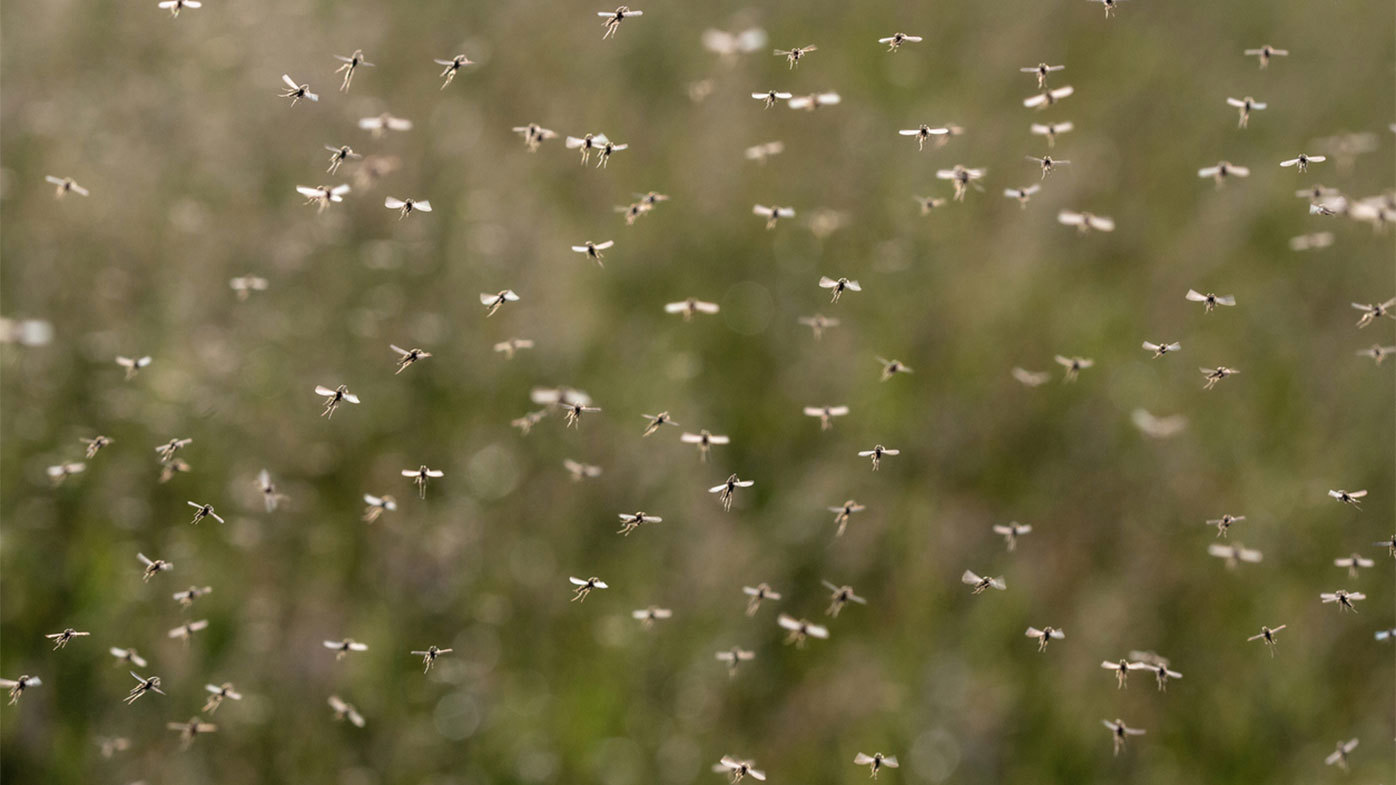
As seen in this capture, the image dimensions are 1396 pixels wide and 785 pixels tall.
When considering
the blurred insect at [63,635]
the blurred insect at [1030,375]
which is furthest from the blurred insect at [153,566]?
the blurred insect at [1030,375]

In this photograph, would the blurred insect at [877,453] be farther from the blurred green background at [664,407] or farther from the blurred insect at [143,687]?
the blurred insect at [143,687]

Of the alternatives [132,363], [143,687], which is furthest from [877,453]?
[132,363]

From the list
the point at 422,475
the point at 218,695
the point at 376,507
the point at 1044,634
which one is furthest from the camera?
the point at 376,507

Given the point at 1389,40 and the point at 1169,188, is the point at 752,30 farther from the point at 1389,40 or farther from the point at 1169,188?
the point at 1389,40

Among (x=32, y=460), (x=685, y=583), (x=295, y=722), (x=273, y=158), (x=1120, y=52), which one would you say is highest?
(x=273, y=158)

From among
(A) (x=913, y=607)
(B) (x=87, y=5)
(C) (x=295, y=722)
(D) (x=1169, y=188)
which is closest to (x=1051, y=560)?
(A) (x=913, y=607)

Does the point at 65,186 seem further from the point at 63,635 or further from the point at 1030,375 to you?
the point at 1030,375

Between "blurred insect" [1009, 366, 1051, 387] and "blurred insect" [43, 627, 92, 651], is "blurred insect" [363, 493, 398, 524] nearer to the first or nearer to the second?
"blurred insect" [43, 627, 92, 651]
